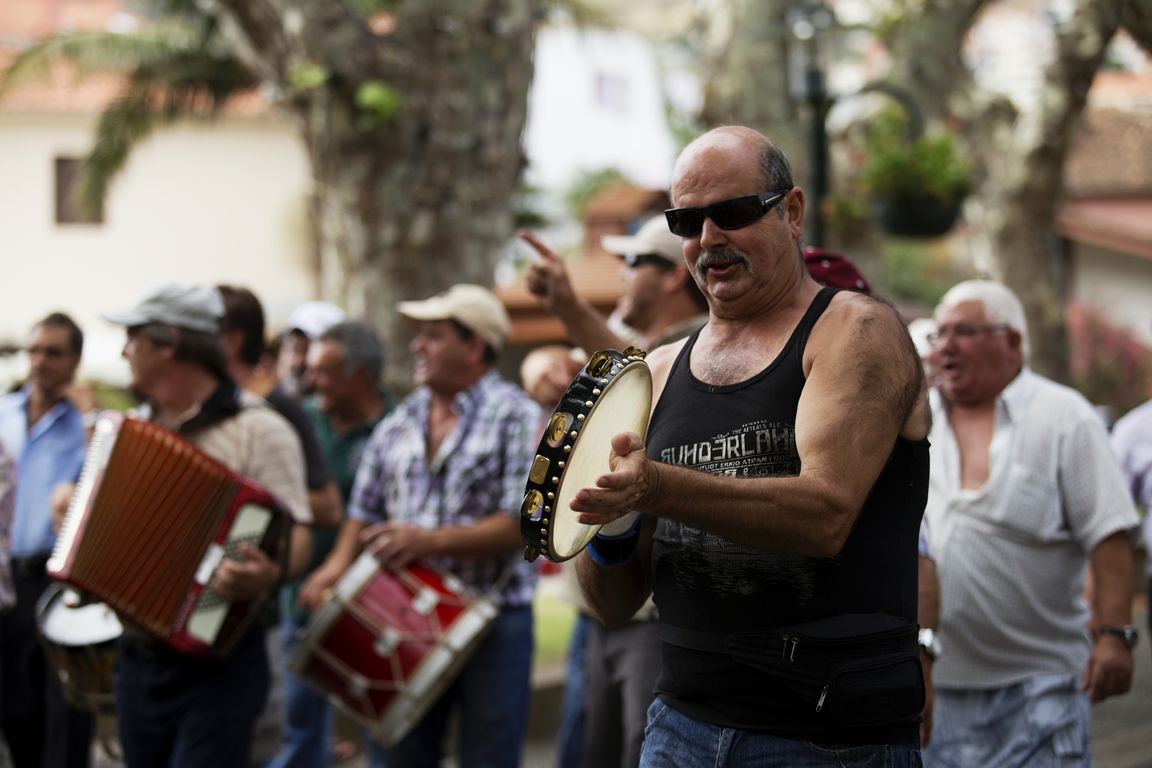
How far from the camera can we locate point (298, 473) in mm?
5270

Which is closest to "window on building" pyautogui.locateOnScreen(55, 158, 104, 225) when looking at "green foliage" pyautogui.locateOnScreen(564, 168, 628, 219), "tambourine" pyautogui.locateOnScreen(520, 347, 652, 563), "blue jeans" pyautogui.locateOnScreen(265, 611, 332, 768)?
"green foliage" pyautogui.locateOnScreen(564, 168, 628, 219)

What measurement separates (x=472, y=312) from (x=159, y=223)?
1098 inches

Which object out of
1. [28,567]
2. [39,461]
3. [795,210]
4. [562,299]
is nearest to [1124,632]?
[562,299]

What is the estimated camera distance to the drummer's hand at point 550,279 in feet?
15.5

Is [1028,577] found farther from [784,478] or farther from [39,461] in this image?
[39,461]

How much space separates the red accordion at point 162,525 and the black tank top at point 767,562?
7.12 feet

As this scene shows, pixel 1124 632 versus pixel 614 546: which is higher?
pixel 614 546

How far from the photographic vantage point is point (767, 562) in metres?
2.97

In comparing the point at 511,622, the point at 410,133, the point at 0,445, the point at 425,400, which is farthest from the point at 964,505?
the point at 410,133

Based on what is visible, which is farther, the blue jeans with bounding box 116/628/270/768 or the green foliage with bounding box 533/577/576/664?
the green foliage with bounding box 533/577/576/664

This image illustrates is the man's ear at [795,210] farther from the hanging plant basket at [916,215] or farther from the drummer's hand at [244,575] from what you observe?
the hanging plant basket at [916,215]

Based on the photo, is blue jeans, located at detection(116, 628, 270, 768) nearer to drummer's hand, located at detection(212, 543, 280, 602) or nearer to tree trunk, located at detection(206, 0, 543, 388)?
drummer's hand, located at detection(212, 543, 280, 602)

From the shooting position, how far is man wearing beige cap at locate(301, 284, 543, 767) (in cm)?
551

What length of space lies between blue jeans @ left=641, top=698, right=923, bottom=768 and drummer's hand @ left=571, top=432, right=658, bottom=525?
2.24ft
